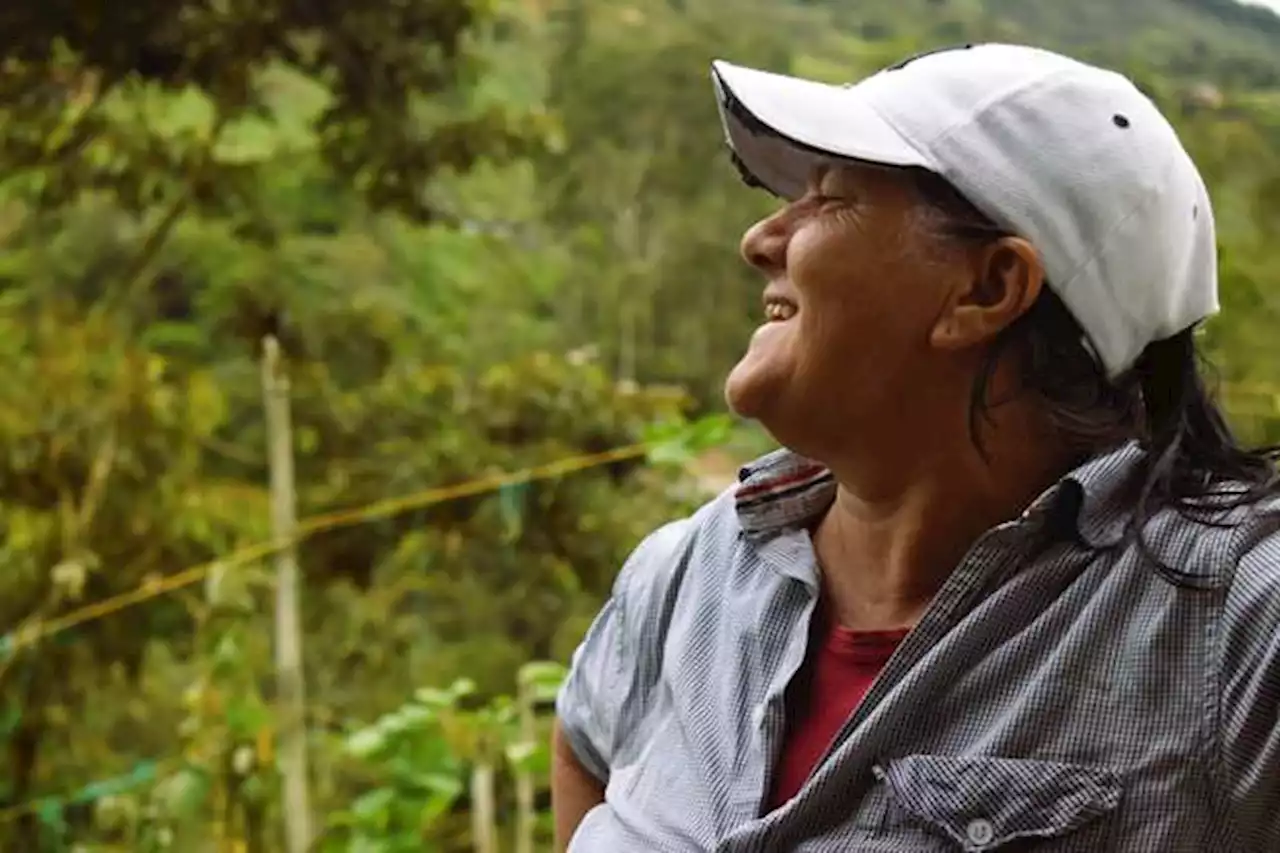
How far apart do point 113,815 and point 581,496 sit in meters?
0.64

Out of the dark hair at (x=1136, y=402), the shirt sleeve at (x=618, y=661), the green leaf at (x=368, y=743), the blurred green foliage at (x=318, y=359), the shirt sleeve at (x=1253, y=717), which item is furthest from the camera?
the blurred green foliage at (x=318, y=359)

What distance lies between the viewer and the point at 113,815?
6.15 feet

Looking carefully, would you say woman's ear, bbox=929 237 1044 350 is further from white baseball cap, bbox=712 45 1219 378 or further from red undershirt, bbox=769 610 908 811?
red undershirt, bbox=769 610 908 811

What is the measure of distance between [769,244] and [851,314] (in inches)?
2.9

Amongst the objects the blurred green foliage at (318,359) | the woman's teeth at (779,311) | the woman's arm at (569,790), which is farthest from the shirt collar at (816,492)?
the blurred green foliage at (318,359)

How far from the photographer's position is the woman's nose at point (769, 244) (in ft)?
2.95

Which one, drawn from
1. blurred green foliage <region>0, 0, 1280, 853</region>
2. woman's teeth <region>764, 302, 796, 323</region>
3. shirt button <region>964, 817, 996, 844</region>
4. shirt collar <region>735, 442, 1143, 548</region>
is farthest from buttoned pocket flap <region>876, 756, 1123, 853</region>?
blurred green foliage <region>0, 0, 1280, 853</region>

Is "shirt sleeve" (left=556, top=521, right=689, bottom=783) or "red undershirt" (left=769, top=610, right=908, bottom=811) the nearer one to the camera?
"red undershirt" (left=769, top=610, right=908, bottom=811)

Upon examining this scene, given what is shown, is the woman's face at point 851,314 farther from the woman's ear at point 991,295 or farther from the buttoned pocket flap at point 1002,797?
the buttoned pocket flap at point 1002,797

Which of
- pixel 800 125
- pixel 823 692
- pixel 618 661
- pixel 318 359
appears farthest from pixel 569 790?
pixel 318 359

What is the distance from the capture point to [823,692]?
91cm

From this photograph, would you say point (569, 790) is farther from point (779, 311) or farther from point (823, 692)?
point (779, 311)

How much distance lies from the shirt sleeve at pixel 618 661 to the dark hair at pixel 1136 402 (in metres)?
0.26

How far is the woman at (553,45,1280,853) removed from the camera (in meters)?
0.78
